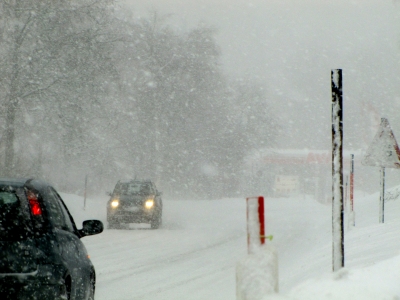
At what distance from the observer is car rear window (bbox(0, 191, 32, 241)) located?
4.75 metres

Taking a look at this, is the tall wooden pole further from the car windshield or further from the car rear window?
the car windshield

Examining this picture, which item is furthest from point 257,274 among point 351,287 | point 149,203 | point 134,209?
point 149,203

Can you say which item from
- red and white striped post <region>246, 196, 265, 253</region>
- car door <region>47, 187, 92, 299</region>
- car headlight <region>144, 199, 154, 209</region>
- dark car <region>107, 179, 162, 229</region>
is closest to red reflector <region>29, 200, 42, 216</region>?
car door <region>47, 187, 92, 299</region>

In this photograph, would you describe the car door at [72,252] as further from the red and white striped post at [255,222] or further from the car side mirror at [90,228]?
the red and white striped post at [255,222]

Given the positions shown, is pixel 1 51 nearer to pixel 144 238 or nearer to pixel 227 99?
pixel 144 238

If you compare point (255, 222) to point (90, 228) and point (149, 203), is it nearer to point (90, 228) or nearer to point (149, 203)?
point (90, 228)

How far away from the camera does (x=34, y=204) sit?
518 cm

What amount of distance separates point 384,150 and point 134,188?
11582mm

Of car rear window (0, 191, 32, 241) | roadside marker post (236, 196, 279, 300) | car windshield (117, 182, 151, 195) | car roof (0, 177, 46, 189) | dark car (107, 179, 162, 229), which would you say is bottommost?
dark car (107, 179, 162, 229)

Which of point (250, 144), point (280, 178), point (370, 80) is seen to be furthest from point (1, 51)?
point (370, 80)

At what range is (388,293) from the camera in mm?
5055

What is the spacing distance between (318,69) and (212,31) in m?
58.1

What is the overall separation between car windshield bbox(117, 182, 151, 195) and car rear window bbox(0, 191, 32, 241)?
17.8m

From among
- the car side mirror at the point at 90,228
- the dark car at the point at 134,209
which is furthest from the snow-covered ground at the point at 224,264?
the car side mirror at the point at 90,228
